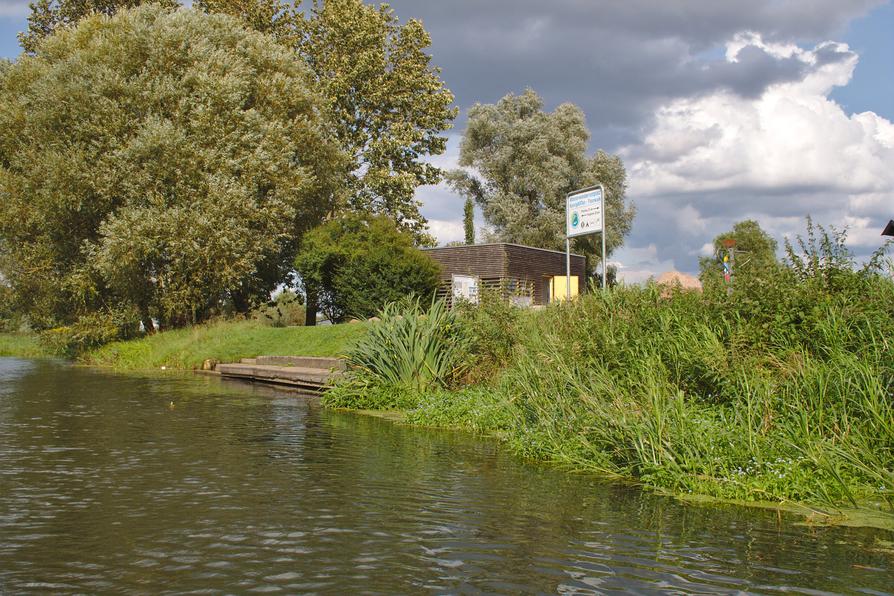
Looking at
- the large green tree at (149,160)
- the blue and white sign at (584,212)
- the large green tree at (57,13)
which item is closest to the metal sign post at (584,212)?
the blue and white sign at (584,212)

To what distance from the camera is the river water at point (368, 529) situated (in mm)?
4977

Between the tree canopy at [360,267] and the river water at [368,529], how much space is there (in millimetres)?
19000

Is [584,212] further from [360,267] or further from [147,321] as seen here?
[147,321]

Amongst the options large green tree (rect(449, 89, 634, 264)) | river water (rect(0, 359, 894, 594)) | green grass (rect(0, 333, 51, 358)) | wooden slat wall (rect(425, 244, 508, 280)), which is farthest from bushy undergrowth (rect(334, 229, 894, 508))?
large green tree (rect(449, 89, 634, 264))

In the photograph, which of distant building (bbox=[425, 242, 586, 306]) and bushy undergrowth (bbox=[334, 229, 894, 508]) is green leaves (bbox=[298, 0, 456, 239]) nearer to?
distant building (bbox=[425, 242, 586, 306])

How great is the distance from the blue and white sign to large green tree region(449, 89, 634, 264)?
36.2 metres

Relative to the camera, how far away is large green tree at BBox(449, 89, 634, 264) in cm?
5591

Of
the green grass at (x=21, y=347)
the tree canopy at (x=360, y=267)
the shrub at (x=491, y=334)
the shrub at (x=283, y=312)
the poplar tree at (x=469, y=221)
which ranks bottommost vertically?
the green grass at (x=21, y=347)

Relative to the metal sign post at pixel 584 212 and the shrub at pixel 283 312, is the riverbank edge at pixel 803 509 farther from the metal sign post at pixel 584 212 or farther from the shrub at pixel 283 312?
the shrub at pixel 283 312

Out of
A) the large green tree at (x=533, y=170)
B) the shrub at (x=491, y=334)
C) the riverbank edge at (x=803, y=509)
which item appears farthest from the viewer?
the large green tree at (x=533, y=170)

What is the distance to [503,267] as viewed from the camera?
124 ft

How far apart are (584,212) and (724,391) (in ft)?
35.4

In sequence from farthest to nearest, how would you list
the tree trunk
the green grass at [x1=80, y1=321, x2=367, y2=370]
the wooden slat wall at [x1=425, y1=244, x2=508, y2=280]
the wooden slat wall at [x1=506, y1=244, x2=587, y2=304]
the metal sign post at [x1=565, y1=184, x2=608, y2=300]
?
the wooden slat wall at [x1=506, y1=244, x2=587, y2=304] → the wooden slat wall at [x1=425, y1=244, x2=508, y2=280] → the tree trunk → the green grass at [x1=80, y1=321, x2=367, y2=370] → the metal sign post at [x1=565, y1=184, x2=608, y2=300]

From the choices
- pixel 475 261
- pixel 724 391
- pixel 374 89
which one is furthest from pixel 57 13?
pixel 724 391
